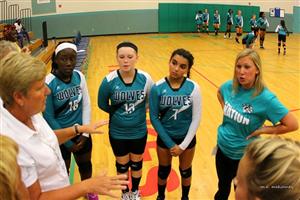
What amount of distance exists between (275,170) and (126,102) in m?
2.28

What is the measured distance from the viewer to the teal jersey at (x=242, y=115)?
2.75 metres

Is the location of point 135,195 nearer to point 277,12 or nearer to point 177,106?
point 177,106

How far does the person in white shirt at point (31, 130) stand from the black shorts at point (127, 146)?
157cm

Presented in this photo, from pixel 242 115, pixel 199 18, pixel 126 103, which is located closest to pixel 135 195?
pixel 126 103

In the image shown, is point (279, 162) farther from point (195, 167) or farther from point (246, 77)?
point (195, 167)

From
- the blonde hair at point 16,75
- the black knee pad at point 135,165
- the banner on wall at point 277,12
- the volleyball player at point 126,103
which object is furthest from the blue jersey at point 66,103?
the banner on wall at point 277,12

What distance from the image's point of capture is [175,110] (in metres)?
3.27

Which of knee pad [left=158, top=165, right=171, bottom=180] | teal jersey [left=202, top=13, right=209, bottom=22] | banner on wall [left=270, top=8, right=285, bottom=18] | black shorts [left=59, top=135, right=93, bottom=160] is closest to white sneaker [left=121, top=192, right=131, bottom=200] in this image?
knee pad [left=158, top=165, right=171, bottom=180]

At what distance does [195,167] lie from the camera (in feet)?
15.0

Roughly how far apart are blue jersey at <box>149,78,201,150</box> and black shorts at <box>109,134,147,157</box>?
29 centimetres

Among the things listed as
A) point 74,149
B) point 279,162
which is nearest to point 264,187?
point 279,162

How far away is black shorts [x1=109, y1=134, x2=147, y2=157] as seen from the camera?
135 inches

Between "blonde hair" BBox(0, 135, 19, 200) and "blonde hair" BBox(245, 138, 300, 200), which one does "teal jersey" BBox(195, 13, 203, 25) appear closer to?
"blonde hair" BBox(245, 138, 300, 200)

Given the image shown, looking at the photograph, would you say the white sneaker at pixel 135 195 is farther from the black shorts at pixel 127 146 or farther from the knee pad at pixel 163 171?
the black shorts at pixel 127 146
